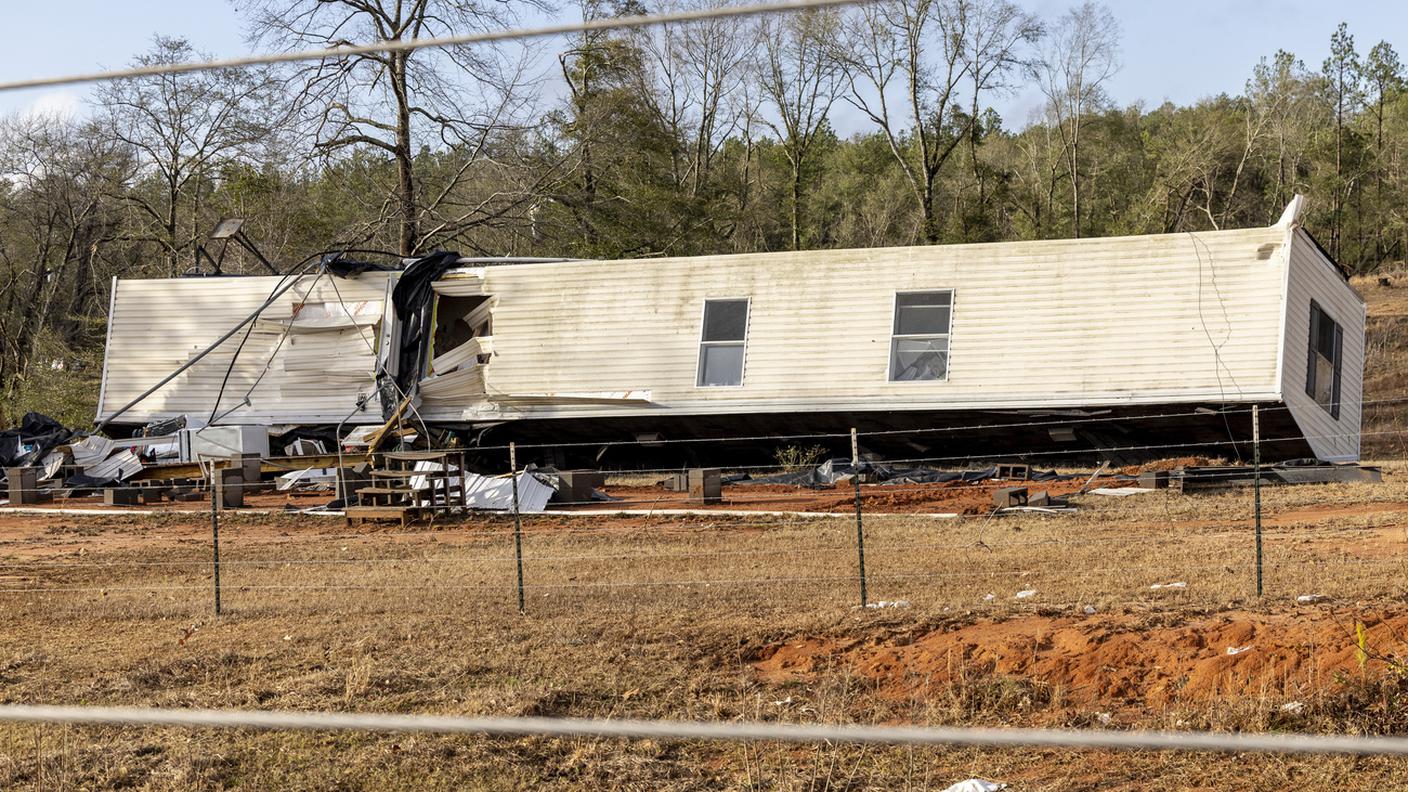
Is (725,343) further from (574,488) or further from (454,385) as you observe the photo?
(454,385)

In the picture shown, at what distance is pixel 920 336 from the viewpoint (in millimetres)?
17391

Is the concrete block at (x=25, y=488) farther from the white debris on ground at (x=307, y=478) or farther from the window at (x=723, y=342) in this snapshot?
the window at (x=723, y=342)

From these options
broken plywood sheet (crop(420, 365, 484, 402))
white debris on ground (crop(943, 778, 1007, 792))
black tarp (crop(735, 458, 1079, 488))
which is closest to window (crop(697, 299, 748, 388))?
black tarp (crop(735, 458, 1079, 488))

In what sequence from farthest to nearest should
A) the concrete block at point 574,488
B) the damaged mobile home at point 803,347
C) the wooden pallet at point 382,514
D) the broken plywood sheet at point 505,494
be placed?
the damaged mobile home at point 803,347 → the concrete block at point 574,488 → the broken plywood sheet at point 505,494 → the wooden pallet at point 382,514

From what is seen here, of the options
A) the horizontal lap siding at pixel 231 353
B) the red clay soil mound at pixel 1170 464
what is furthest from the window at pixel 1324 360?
the horizontal lap siding at pixel 231 353

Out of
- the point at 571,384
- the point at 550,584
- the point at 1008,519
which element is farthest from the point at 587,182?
the point at 550,584

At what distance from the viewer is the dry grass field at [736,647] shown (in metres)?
5.64

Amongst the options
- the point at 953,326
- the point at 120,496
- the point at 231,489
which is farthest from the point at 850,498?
the point at 120,496

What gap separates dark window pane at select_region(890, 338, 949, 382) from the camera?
17281mm

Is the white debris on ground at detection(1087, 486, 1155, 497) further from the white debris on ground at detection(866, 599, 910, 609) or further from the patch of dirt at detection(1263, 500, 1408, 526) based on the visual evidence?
→ the white debris on ground at detection(866, 599, 910, 609)

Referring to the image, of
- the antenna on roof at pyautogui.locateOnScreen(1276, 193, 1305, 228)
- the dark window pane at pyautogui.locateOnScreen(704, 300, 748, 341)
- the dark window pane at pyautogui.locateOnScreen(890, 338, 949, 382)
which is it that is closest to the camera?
the antenna on roof at pyautogui.locateOnScreen(1276, 193, 1305, 228)

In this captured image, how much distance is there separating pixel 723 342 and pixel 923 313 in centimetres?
278

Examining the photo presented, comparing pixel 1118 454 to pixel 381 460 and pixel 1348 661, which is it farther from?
pixel 1348 661

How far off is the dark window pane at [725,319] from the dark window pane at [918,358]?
7.15 ft
